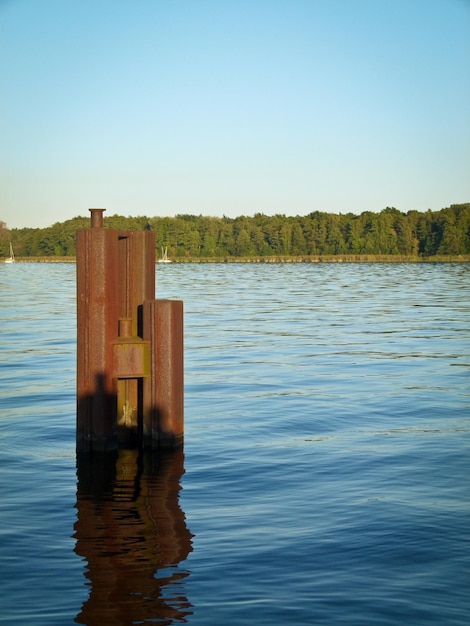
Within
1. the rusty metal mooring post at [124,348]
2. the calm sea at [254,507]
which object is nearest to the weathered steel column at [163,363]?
the rusty metal mooring post at [124,348]

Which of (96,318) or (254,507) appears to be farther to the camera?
(96,318)

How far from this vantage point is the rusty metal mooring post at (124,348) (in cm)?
1097

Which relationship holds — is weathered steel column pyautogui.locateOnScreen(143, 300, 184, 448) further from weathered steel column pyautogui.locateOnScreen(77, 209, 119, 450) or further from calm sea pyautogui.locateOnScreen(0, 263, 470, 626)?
calm sea pyautogui.locateOnScreen(0, 263, 470, 626)

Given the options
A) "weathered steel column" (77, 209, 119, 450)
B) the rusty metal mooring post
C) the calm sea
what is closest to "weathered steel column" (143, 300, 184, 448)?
the rusty metal mooring post

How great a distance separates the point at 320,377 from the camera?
19953 millimetres

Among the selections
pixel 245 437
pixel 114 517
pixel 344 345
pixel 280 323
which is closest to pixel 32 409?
pixel 245 437

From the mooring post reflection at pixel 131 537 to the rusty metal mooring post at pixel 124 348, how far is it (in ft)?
1.08

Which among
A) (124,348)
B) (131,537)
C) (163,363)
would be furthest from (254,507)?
(124,348)

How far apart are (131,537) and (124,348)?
2926mm

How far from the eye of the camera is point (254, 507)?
9.80 m

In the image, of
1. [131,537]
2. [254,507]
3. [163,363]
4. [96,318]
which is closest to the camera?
[131,537]

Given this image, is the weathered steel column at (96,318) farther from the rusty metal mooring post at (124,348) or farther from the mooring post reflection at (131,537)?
the mooring post reflection at (131,537)

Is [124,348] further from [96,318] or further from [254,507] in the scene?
[254,507]

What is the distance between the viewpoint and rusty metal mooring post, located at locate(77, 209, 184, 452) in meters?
11.0
